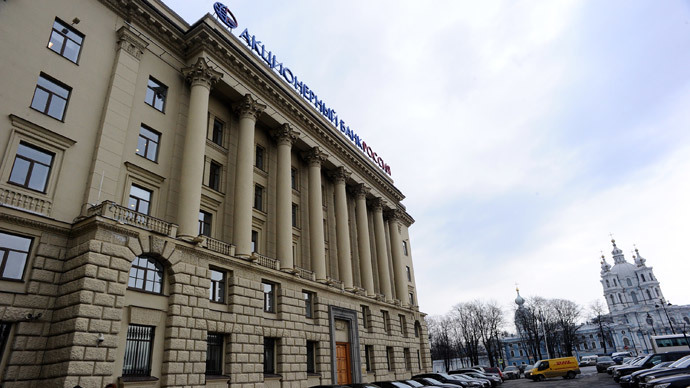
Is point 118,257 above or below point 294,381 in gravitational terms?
above

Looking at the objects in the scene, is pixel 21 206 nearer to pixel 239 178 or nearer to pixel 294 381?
pixel 239 178

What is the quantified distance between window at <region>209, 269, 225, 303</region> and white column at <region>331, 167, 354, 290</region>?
13590 millimetres

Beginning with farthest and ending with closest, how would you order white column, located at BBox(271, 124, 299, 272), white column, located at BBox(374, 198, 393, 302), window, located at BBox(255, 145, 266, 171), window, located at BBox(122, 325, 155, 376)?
white column, located at BBox(374, 198, 393, 302) → window, located at BBox(255, 145, 266, 171) → white column, located at BBox(271, 124, 299, 272) → window, located at BBox(122, 325, 155, 376)

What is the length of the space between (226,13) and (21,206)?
787 inches

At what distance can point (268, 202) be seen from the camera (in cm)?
2922

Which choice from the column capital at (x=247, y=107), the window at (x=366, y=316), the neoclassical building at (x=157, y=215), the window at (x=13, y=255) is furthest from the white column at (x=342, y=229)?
the window at (x=13, y=255)

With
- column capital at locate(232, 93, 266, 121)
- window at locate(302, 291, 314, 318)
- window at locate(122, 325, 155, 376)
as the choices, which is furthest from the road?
column capital at locate(232, 93, 266, 121)

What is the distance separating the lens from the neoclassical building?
15.4 metres

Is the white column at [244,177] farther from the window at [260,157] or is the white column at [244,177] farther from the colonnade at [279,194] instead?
the window at [260,157]

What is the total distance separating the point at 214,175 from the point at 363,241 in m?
18.4

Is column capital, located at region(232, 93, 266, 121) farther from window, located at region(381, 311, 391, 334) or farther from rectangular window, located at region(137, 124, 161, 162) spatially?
window, located at region(381, 311, 391, 334)

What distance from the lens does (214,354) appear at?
20.3 metres

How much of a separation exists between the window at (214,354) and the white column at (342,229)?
1435cm

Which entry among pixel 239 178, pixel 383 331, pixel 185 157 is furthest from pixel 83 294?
pixel 383 331
